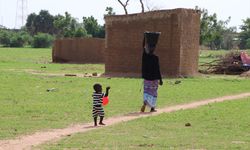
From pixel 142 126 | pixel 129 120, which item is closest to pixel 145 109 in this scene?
pixel 129 120

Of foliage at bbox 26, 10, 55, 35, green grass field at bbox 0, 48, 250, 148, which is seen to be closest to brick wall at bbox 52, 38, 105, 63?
green grass field at bbox 0, 48, 250, 148

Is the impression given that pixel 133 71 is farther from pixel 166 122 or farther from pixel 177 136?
pixel 177 136

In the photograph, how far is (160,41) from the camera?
91.3 ft

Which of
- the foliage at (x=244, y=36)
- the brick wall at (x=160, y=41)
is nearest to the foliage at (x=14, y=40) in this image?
the foliage at (x=244, y=36)

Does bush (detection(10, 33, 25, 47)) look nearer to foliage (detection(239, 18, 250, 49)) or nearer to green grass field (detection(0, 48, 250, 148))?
foliage (detection(239, 18, 250, 49))

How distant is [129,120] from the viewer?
12383 mm

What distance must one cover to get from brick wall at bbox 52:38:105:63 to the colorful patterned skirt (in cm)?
3035

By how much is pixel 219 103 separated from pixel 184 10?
12.2 metres

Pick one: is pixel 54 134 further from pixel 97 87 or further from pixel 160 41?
pixel 160 41

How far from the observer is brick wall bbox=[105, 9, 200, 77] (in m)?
27.5

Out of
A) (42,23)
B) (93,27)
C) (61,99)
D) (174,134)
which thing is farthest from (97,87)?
(42,23)

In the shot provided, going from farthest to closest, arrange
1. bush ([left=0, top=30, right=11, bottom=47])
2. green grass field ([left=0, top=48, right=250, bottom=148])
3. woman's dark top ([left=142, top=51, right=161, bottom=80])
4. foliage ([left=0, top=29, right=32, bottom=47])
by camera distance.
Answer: bush ([left=0, top=30, right=11, bottom=47]), foliage ([left=0, top=29, right=32, bottom=47]), woman's dark top ([left=142, top=51, right=161, bottom=80]), green grass field ([left=0, top=48, right=250, bottom=148])

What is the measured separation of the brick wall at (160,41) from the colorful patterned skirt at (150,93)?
44.2ft

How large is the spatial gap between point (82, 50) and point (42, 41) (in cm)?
5284
